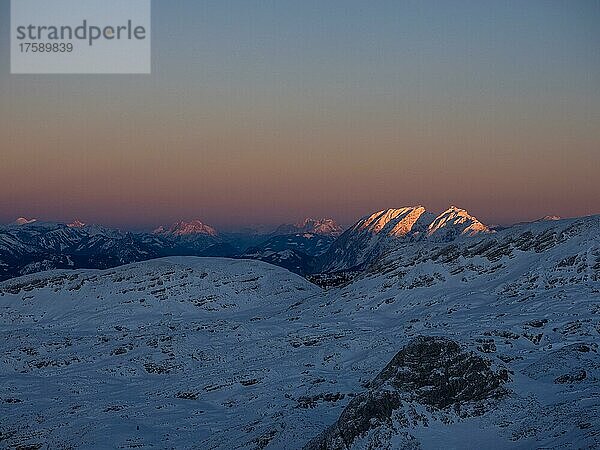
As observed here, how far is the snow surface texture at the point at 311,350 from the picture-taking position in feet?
67.8

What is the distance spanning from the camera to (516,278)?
5212 cm

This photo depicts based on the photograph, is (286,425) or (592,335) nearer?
(286,425)

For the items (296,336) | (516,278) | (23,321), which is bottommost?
(23,321)

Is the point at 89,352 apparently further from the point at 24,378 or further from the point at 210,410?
the point at 210,410

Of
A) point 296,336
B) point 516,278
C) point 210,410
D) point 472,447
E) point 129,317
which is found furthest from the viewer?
point 129,317

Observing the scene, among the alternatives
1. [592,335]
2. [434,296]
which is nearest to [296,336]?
[434,296]

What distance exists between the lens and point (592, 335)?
34750 millimetres

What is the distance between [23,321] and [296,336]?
119 ft

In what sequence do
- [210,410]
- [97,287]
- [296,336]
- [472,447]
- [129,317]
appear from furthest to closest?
[97,287], [129,317], [296,336], [210,410], [472,447]

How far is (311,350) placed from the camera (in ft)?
141

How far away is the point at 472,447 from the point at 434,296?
3655cm

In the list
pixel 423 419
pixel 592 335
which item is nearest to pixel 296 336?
pixel 592 335

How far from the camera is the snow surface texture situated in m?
20.7

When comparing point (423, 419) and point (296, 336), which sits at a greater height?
point (423, 419)
